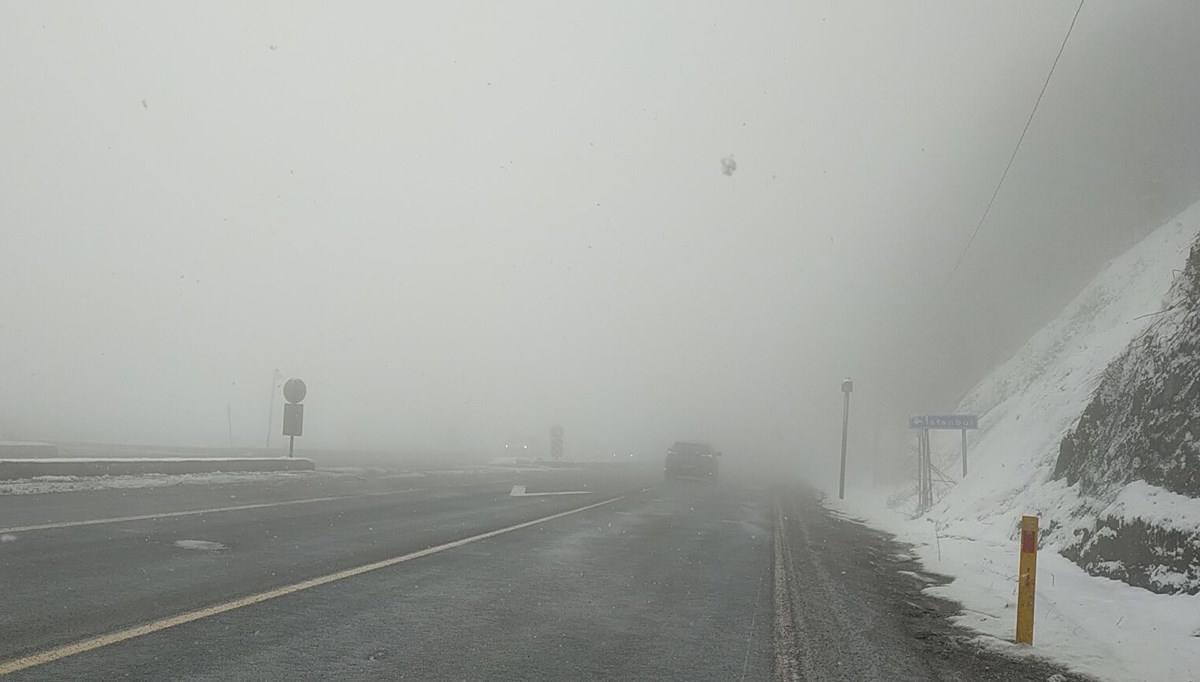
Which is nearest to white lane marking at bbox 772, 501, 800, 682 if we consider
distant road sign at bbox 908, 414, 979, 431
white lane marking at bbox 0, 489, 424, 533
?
white lane marking at bbox 0, 489, 424, 533

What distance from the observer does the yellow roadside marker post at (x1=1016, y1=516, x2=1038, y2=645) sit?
6.14 meters

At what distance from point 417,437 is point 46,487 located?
100 meters

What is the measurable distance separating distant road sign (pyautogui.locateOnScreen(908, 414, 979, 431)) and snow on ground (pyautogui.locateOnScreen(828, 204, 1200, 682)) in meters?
1.08

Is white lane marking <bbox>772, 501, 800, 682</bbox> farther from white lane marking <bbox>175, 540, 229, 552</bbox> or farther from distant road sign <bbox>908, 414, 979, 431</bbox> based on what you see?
distant road sign <bbox>908, 414, 979, 431</bbox>

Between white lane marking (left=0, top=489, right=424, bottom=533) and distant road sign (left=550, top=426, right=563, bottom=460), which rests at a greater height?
white lane marking (left=0, top=489, right=424, bottom=533)

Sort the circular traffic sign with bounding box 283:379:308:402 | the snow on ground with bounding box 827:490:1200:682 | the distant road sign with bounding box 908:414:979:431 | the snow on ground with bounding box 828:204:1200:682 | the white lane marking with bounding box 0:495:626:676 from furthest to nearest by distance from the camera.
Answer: the circular traffic sign with bounding box 283:379:308:402 < the distant road sign with bounding box 908:414:979:431 < the snow on ground with bounding box 828:204:1200:682 < the snow on ground with bounding box 827:490:1200:682 < the white lane marking with bounding box 0:495:626:676

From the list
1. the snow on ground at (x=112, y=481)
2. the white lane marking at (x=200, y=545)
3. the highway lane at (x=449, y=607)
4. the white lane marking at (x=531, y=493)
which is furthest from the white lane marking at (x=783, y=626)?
the snow on ground at (x=112, y=481)

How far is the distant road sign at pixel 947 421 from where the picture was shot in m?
20.6

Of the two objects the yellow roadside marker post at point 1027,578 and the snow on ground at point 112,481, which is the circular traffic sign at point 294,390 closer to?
the snow on ground at point 112,481

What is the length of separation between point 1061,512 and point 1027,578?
24.4 feet

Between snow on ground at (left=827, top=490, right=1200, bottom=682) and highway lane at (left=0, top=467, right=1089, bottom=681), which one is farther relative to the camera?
snow on ground at (left=827, top=490, right=1200, bottom=682)

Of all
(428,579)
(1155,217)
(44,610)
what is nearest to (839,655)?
(428,579)

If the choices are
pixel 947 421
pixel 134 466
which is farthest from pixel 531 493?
pixel 947 421

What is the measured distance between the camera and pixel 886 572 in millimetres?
10438
